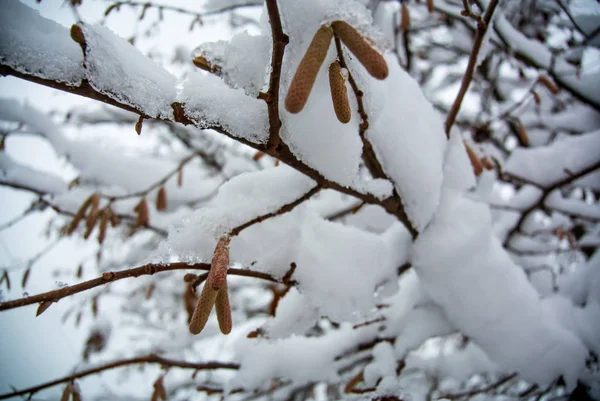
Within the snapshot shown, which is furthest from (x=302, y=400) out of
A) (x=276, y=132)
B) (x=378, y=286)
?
(x=276, y=132)

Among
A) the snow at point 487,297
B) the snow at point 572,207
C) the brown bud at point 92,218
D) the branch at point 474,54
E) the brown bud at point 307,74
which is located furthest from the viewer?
the snow at point 572,207

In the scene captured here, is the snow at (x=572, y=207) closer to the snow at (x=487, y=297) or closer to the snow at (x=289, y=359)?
the snow at (x=487, y=297)

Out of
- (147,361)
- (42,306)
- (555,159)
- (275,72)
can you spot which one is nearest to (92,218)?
(147,361)

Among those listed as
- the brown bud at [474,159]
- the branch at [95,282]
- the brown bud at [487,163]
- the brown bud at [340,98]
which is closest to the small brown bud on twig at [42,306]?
the branch at [95,282]

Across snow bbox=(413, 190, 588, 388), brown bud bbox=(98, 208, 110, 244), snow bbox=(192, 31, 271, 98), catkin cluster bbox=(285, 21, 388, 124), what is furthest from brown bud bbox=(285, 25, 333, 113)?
brown bud bbox=(98, 208, 110, 244)

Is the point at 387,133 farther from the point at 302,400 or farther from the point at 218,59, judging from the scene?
the point at 302,400
